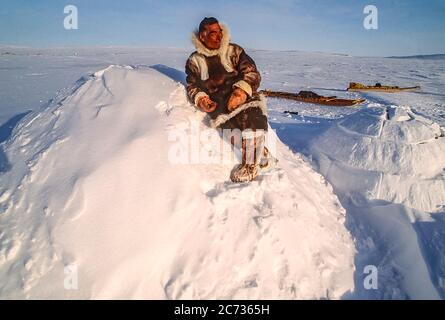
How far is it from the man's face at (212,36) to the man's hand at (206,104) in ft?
1.61

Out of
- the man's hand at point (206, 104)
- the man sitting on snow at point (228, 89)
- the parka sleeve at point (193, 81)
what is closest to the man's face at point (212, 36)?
the man sitting on snow at point (228, 89)

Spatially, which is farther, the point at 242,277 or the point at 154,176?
the point at 154,176

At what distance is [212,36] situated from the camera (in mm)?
2811

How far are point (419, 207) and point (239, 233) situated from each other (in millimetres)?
1994

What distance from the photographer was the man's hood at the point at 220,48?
9.44ft

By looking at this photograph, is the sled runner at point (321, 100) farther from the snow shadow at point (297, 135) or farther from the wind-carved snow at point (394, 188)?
the wind-carved snow at point (394, 188)

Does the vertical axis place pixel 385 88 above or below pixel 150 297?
above

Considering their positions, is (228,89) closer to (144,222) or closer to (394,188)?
(144,222)

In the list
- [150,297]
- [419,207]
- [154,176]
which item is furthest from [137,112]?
[419,207]

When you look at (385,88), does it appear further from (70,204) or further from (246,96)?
(70,204)

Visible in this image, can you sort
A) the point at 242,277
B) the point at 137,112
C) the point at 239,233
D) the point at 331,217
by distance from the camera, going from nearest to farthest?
1. the point at 242,277
2. the point at 239,233
3. the point at 137,112
4. the point at 331,217

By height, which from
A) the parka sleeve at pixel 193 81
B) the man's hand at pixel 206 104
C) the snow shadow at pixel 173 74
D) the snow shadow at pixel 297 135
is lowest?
the snow shadow at pixel 297 135

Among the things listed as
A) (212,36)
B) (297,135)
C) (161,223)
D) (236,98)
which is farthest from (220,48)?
(297,135)

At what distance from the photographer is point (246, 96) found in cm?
280
